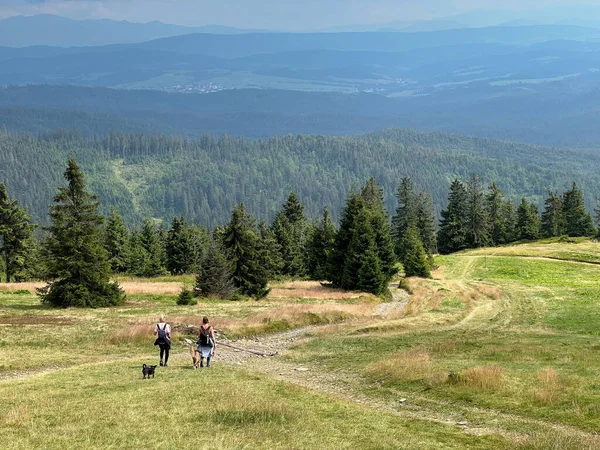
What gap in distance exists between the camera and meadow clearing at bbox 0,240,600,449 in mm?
18031

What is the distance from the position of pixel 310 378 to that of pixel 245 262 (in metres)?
37.1

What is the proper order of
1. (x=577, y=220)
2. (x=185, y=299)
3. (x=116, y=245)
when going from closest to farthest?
(x=185, y=299)
(x=116, y=245)
(x=577, y=220)

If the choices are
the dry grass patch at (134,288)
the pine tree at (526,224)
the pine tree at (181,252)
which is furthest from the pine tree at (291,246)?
the pine tree at (526,224)

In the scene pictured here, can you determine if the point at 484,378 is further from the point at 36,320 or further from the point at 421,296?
the point at 421,296

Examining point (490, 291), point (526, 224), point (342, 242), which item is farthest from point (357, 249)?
point (526, 224)

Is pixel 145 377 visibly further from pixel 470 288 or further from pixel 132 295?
pixel 470 288

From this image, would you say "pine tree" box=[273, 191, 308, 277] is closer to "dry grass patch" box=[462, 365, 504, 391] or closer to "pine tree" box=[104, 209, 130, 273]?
"pine tree" box=[104, 209, 130, 273]

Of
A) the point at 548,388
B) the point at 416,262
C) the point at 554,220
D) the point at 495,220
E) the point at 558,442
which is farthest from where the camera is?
the point at 554,220

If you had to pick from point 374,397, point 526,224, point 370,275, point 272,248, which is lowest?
point 272,248

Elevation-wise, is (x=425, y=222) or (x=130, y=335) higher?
(x=425, y=222)

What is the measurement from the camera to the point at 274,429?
1845 cm

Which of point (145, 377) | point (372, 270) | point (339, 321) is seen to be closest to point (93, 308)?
point (339, 321)

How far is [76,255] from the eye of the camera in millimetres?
50031

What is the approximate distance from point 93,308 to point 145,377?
2506 cm
